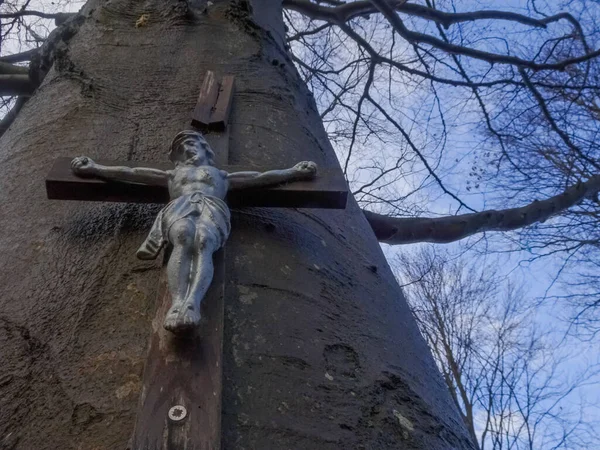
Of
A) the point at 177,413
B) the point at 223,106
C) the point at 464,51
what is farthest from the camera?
the point at 464,51

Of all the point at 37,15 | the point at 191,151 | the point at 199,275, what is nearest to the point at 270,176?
the point at 191,151

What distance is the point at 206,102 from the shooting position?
6.78 ft

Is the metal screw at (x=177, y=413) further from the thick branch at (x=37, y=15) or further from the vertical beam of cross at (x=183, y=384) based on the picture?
the thick branch at (x=37, y=15)

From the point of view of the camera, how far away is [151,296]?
1.39 metres

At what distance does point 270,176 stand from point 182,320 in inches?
23.7

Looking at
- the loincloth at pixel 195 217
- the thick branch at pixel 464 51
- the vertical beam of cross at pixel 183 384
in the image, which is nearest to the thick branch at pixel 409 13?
the thick branch at pixel 464 51

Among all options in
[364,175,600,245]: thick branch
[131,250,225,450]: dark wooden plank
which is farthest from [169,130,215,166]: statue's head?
[364,175,600,245]: thick branch

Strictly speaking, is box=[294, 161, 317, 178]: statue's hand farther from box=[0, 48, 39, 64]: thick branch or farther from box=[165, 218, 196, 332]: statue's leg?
box=[0, 48, 39, 64]: thick branch

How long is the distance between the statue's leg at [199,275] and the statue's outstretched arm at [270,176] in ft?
0.96

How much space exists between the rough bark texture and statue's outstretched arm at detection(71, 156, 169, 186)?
0.12m

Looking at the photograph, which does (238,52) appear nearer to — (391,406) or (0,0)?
(391,406)

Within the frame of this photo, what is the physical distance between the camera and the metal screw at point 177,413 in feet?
3.40

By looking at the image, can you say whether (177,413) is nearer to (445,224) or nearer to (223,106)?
(223,106)

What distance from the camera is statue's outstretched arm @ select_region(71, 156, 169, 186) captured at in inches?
61.7
